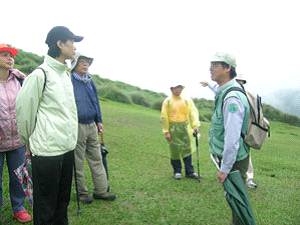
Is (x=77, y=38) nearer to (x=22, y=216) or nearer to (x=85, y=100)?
(x=85, y=100)

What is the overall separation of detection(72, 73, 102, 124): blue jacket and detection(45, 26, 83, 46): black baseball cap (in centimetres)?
204

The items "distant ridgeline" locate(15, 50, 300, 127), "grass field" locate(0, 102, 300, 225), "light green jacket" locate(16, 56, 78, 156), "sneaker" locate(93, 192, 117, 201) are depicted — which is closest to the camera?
"light green jacket" locate(16, 56, 78, 156)

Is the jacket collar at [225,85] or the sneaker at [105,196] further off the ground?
the jacket collar at [225,85]

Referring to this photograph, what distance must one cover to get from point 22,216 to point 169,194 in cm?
280

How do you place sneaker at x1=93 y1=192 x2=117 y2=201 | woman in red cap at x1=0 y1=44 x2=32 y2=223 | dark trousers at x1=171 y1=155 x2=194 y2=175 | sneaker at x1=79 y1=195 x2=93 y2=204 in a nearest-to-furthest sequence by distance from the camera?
woman in red cap at x1=0 y1=44 x2=32 y2=223 → sneaker at x1=79 y1=195 x2=93 y2=204 → sneaker at x1=93 y1=192 x2=117 y2=201 → dark trousers at x1=171 y1=155 x2=194 y2=175

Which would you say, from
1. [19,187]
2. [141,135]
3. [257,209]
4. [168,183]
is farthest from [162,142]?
[19,187]

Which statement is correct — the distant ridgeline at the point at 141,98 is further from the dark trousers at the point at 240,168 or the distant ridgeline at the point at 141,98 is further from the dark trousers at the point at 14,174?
the dark trousers at the point at 240,168

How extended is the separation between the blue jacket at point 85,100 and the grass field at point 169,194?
1.29 meters

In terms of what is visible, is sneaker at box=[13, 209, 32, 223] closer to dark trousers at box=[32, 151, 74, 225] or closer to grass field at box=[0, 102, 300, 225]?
grass field at box=[0, 102, 300, 225]

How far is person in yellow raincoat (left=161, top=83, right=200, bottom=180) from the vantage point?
9.16m

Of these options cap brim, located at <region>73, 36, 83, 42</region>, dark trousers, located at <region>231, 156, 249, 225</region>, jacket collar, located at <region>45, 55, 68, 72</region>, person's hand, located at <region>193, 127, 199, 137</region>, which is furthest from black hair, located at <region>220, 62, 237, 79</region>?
person's hand, located at <region>193, 127, 199, 137</region>

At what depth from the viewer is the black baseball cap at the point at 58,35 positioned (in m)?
4.80

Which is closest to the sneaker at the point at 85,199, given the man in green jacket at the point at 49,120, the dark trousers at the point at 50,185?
the dark trousers at the point at 50,185

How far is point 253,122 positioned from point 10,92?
289 cm
